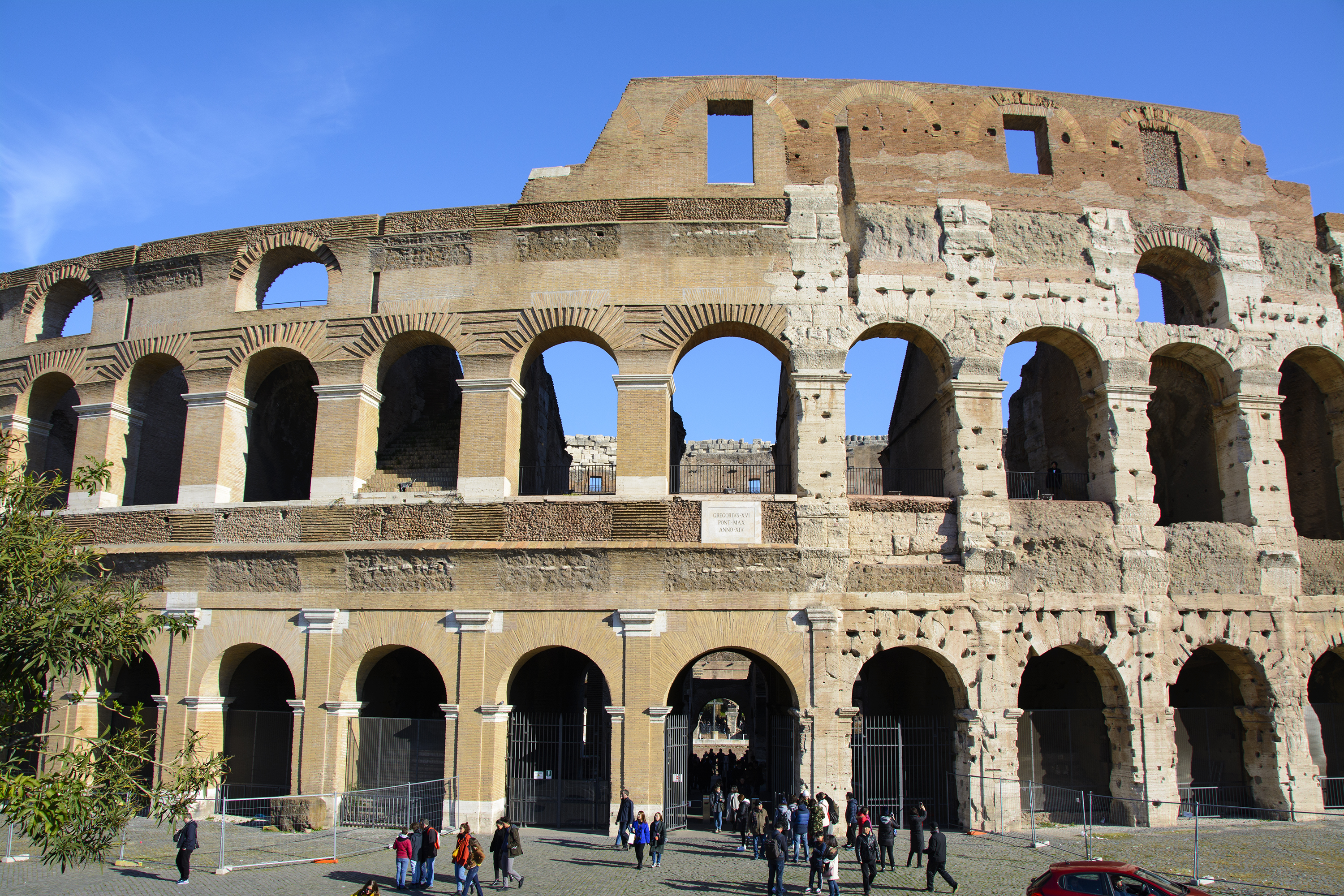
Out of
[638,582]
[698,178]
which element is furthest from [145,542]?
[698,178]

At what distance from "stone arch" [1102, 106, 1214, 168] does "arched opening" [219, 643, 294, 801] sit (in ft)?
52.5

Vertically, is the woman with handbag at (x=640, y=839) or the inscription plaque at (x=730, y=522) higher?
the inscription plaque at (x=730, y=522)

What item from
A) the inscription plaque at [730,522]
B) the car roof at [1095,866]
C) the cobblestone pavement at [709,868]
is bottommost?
the cobblestone pavement at [709,868]

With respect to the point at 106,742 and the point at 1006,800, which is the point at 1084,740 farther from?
the point at 106,742

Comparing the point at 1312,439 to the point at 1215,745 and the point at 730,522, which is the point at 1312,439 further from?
the point at 730,522

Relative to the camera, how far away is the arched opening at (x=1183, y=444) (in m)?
15.5

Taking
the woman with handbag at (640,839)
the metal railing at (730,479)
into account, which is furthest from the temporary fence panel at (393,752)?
the metal railing at (730,479)

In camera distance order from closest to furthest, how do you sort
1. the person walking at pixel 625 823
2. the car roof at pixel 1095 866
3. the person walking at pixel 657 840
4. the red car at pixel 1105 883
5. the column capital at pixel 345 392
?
1. the red car at pixel 1105 883
2. the car roof at pixel 1095 866
3. the person walking at pixel 657 840
4. the person walking at pixel 625 823
5. the column capital at pixel 345 392

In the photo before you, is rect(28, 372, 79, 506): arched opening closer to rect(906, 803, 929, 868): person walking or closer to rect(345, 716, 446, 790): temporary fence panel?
rect(345, 716, 446, 790): temporary fence panel

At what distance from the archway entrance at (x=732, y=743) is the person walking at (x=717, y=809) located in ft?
1.43

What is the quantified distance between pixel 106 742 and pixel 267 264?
1034 cm

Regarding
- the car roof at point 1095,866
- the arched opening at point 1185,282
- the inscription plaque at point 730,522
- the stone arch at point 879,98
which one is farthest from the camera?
the stone arch at point 879,98

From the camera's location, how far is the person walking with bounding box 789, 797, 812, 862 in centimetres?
1104

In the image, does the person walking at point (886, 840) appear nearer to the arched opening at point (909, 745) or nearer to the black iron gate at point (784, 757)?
the arched opening at point (909, 745)
